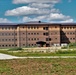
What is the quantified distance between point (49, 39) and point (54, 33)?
2925 millimetres

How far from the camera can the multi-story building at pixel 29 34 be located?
89.8 metres

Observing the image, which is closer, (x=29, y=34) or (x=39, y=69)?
(x=39, y=69)

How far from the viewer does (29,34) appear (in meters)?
90.9

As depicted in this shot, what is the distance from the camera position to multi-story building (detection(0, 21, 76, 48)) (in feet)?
295

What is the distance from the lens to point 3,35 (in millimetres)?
91062

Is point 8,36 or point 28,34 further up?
point 28,34

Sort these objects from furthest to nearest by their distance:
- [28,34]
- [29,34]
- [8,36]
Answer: [8,36] → [29,34] → [28,34]

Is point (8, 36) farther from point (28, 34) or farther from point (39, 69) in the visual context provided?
point (39, 69)

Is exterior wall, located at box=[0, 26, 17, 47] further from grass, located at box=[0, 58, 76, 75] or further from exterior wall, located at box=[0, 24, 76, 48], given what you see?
grass, located at box=[0, 58, 76, 75]

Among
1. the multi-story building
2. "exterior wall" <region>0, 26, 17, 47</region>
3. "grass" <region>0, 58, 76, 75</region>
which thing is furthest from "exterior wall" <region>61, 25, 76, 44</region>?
"grass" <region>0, 58, 76, 75</region>

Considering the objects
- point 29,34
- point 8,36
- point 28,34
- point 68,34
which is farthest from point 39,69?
point 68,34

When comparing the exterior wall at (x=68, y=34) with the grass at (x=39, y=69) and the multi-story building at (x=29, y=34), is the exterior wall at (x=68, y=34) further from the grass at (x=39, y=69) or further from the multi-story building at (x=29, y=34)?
the grass at (x=39, y=69)

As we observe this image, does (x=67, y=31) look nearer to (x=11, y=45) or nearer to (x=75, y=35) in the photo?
(x=75, y=35)

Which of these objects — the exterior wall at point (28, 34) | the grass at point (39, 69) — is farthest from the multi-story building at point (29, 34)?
the grass at point (39, 69)
